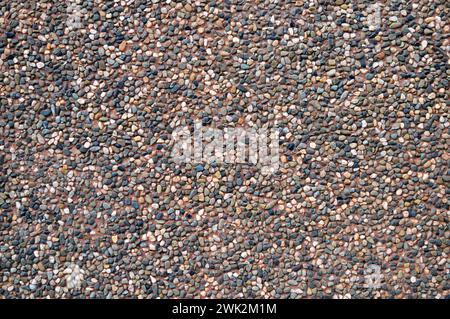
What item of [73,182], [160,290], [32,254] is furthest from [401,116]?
[32,254]

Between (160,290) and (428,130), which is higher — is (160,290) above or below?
below

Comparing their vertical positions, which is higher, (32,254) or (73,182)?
(73,182)

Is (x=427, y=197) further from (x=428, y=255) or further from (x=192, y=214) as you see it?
(x=192, y=214)

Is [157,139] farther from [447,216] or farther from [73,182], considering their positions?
[447,216]

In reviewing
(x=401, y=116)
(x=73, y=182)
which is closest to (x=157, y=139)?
(x=73, y=182)
